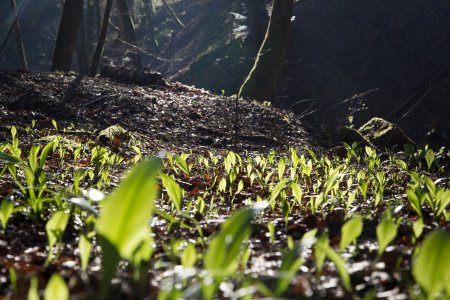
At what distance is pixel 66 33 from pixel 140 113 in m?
3.84

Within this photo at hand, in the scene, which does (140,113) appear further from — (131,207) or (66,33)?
(131,207)

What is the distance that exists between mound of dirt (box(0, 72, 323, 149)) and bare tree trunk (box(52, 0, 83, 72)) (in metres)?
1.58

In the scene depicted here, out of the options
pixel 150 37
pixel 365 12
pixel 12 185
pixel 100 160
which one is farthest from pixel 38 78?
pixel 150 37

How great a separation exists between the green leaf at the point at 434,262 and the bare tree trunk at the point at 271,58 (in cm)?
931

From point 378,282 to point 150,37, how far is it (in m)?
26.0

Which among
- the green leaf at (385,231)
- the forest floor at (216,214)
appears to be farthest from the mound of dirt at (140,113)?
the green leaf at (385,231)

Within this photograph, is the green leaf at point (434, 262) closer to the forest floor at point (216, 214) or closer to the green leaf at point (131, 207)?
the forest floor at point (216, 214)

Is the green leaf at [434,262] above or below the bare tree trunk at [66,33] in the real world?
below

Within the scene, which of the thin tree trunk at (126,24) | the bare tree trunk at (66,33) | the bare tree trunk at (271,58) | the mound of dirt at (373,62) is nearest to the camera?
the bare tree trunk at (66,33)

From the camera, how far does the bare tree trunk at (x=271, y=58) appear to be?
32.9 ft

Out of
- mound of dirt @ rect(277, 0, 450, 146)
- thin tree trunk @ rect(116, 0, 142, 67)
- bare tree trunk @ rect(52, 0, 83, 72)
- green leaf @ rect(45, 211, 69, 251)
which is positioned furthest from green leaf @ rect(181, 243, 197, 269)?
thin tree trunk @ rect(116, 0, 142, 67)

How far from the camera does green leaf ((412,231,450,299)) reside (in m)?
0.76

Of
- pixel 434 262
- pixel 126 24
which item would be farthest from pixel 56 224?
pixel 126 24

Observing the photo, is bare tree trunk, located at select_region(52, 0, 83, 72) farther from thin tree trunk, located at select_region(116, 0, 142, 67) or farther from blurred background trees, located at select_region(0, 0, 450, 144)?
thin tree trunk, located at select_region(116, 0, 142, 67)
